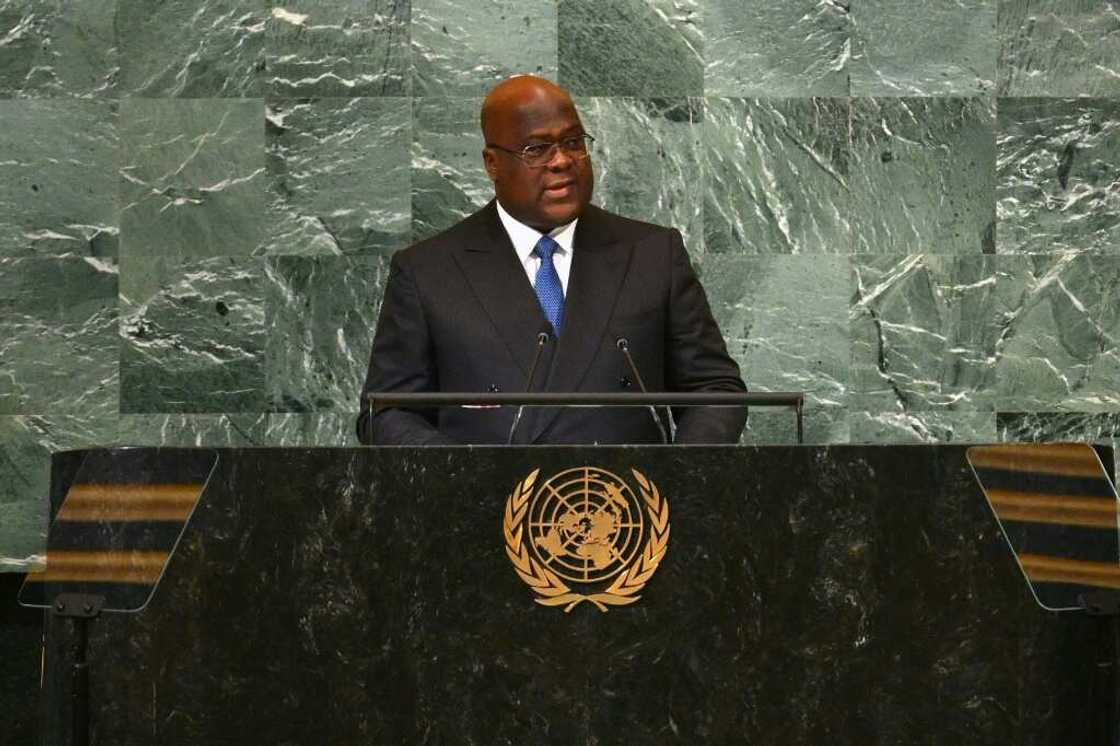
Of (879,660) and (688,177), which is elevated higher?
(688,177)

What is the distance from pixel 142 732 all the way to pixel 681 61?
317 cm

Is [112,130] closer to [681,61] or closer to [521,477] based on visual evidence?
[681,61]

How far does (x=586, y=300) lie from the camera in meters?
4.19

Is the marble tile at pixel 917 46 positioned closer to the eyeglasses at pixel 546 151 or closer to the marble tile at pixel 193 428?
the eyeglasses at pixel 546 151

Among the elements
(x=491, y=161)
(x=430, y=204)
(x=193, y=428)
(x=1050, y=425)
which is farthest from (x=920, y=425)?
(x=193, y=428)

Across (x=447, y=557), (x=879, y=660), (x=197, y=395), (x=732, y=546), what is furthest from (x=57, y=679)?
(x=197, y=395)

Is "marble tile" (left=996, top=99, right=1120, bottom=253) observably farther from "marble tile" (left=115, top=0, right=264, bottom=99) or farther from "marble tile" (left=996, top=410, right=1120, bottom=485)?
"marble tile" (left=115, top=0, right=264, bottom=99)

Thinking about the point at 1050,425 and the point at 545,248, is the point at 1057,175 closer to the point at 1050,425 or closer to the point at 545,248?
the point at 1050,425

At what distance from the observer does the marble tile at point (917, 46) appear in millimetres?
5539

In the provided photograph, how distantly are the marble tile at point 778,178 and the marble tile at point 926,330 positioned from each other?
190 millimetres

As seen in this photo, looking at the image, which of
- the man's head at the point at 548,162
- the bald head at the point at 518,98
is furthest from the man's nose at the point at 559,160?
the bald head at the point at 518,98

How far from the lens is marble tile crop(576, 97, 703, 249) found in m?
5.50

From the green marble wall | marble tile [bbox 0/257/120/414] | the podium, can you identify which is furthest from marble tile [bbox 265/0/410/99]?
the podium

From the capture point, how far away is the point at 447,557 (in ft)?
9.80
